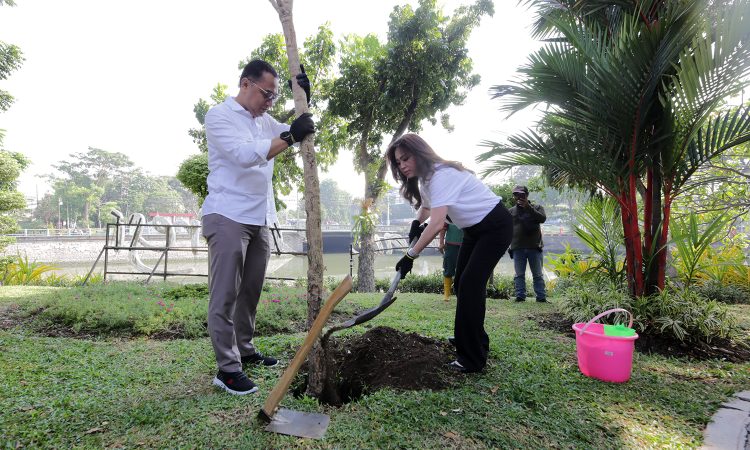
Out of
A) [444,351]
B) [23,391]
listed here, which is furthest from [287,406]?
[23,391]

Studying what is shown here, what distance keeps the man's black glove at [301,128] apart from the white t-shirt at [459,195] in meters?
0.81

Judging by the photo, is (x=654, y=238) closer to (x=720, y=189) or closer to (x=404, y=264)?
(x=404, y=264)

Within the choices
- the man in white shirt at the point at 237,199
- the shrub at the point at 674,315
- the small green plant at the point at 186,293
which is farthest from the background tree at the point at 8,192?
the shrub at the point at 674,315

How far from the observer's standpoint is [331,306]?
1817 millimetres

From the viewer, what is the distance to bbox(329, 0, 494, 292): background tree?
28.5 feet

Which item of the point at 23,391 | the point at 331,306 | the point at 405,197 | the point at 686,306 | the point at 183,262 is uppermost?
the point at 405,197

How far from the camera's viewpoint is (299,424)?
181 cm

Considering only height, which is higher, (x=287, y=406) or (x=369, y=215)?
(x=369, y=215)

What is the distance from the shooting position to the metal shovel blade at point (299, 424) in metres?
1.73

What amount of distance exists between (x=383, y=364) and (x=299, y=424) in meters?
0.83

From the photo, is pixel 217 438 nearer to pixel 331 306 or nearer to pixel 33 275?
pixel 331 306

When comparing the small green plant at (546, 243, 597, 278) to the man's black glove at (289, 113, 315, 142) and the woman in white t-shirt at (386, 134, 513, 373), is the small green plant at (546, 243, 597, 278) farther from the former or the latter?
the man's black glove at (289, 113, 315, 142)

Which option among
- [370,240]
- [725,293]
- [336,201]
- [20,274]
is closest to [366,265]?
[370,240]

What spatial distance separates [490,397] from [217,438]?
1403 mm
